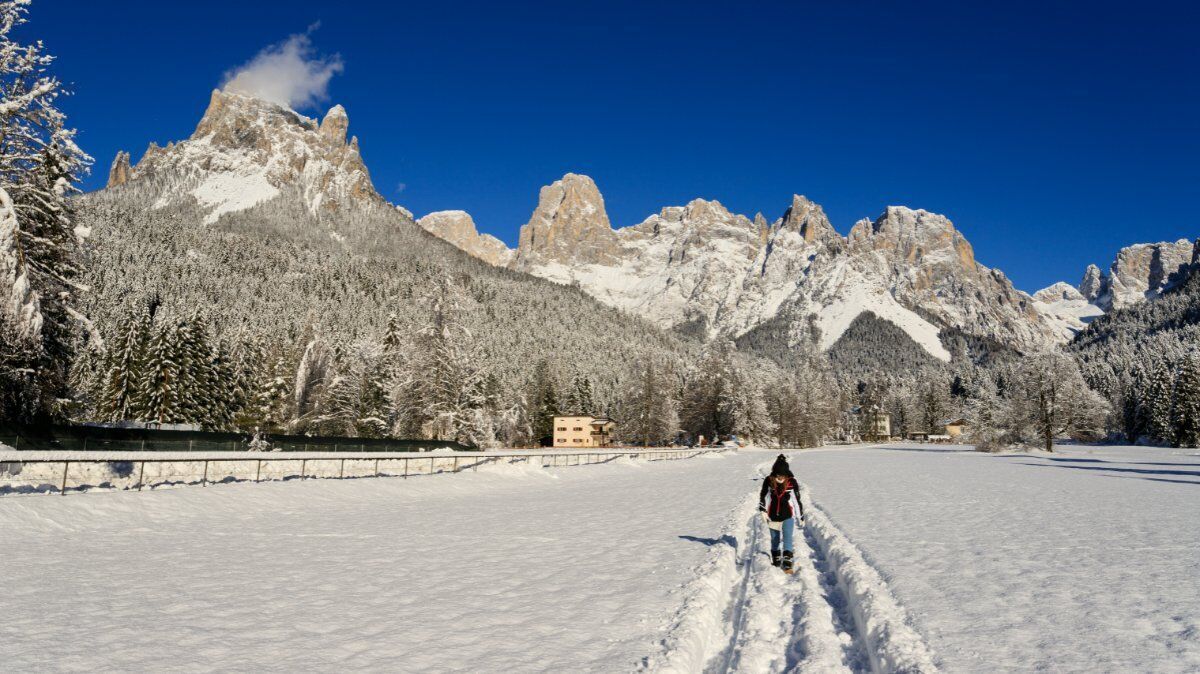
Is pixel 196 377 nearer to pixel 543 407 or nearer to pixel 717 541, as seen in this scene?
pixel 543 407

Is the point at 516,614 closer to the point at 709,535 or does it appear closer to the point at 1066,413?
the point at 709,535

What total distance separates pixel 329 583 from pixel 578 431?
92.9m

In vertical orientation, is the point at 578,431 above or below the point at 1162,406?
below

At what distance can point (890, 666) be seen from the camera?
6.48m

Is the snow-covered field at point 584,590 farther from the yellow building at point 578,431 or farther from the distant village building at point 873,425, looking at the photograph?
the distant village building at point 873,425

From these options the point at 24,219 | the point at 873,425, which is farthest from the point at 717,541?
the point at 873,425

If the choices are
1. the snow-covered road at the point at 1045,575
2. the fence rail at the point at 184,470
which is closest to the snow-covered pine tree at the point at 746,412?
the fence rail at the point at 184,470

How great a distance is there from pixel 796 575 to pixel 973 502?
1327 cm

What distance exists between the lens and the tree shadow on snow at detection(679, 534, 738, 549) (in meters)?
14.1

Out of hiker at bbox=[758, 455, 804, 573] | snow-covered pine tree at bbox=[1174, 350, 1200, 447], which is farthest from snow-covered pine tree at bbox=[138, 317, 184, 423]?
snow-covered pine tree at bbox=[1174, 350, 1200, 447]

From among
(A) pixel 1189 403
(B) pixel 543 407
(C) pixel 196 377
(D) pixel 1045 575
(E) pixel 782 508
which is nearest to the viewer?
(D) pixel 1045 575

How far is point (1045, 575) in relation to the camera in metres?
9.97

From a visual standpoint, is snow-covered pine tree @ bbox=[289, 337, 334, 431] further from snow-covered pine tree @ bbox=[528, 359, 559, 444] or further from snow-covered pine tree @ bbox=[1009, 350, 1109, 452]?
snow-covered pine tree @ bbox=[1009, 350, 1109, 452]

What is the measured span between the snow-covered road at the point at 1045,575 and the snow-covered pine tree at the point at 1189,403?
207 feet
